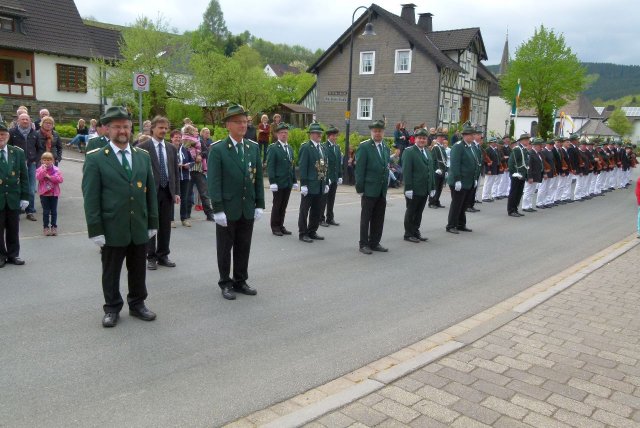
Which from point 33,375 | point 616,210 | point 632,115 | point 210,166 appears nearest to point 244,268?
point 210,166

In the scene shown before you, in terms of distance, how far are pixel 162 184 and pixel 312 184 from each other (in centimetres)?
336

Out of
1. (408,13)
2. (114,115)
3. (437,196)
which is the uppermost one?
(408,13)

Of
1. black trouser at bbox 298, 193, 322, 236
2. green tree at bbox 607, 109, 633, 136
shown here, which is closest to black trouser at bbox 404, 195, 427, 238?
black trouser at bbox 298, 193, 322, 236

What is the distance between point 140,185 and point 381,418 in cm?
321

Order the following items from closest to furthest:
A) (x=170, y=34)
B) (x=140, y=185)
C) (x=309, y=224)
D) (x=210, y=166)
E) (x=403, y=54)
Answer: (x=140, y=185), (x=210, y=166), (x=309, y=224), (x=170, y=34), (x=403, y=54)

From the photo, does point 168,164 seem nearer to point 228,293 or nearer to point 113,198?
A: point 228,293

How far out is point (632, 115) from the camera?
13688 centimetres

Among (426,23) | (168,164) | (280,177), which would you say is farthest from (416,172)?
(426,23)

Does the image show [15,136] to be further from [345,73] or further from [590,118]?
[590,118]

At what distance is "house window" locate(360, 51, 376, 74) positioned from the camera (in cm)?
4078

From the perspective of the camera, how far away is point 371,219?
372 inches

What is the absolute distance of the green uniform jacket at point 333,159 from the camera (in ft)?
37.4

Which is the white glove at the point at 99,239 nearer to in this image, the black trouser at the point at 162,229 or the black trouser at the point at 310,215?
the black trouser at the point at 162,229

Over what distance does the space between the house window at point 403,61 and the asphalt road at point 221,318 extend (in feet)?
99.6
